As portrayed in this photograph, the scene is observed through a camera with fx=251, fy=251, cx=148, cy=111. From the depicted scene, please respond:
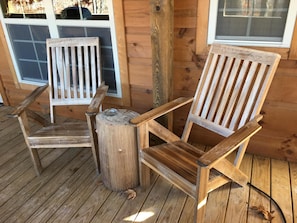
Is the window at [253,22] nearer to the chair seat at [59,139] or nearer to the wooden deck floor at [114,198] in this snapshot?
the wooden deck floor at [114,198]

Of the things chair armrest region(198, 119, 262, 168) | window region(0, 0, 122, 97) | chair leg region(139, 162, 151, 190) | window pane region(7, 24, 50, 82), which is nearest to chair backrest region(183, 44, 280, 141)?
chair armrest region(198, 119, 262, 168)

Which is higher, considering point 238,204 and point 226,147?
point 226,147

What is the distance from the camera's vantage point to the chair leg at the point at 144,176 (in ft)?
5.74

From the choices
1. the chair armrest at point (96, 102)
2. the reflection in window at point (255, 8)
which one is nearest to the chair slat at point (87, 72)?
the chair armrest at point (96, 102)

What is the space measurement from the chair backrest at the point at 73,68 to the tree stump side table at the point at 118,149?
56 centimetres

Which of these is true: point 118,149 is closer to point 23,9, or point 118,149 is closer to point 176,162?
point 176,162

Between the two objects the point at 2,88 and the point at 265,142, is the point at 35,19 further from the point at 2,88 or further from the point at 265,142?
the point at 265,142

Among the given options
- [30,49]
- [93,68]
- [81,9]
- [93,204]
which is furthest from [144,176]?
[30,49]

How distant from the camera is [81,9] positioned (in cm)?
218

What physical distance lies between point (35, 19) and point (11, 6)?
32 cm

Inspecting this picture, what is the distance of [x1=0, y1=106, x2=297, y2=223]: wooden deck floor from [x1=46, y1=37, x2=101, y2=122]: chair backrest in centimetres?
57

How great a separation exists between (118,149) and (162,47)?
76 cm

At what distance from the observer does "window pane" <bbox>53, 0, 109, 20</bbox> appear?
82.7 inches

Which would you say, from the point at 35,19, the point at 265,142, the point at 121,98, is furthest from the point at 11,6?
the point at 265,142
